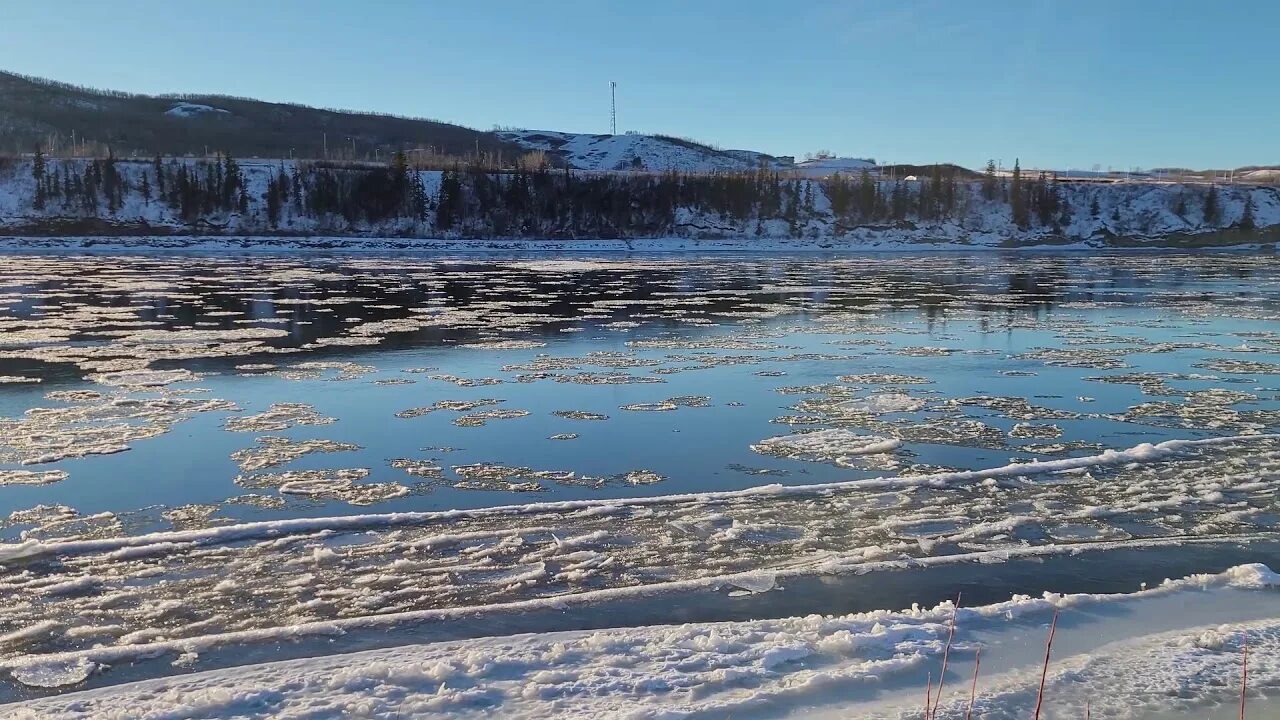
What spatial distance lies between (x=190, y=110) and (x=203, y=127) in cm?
914

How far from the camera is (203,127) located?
94.4 m

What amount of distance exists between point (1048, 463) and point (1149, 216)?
6172 cm

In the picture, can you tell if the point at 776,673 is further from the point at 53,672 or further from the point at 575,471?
the point at 575,471

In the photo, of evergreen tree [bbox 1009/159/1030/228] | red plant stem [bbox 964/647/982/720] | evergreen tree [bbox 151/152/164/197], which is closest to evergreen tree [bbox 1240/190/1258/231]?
evergreen tree [bbox 1009/159/1030/228]

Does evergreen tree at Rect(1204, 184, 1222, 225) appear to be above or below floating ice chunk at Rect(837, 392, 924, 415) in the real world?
above

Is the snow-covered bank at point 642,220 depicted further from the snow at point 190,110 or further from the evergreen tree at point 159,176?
the snow at point 190,110

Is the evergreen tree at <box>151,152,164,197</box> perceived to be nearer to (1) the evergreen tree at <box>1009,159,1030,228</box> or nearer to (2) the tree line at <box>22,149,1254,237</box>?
(2) the tree line at <box>22,149,1254,237</box>

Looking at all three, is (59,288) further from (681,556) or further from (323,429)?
(681,556)

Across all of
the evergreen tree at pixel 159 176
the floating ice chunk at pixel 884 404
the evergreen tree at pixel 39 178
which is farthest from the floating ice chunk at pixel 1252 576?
the evergreen tree at pixel 39 178

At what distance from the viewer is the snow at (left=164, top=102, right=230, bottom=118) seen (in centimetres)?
9894

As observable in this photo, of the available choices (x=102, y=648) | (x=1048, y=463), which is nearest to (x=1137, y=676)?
(x=1048, y=463)

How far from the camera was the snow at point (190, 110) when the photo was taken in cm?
→ 9894

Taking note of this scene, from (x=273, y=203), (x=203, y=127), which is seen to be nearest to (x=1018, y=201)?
(x=273, y=203)

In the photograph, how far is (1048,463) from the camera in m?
6.98
